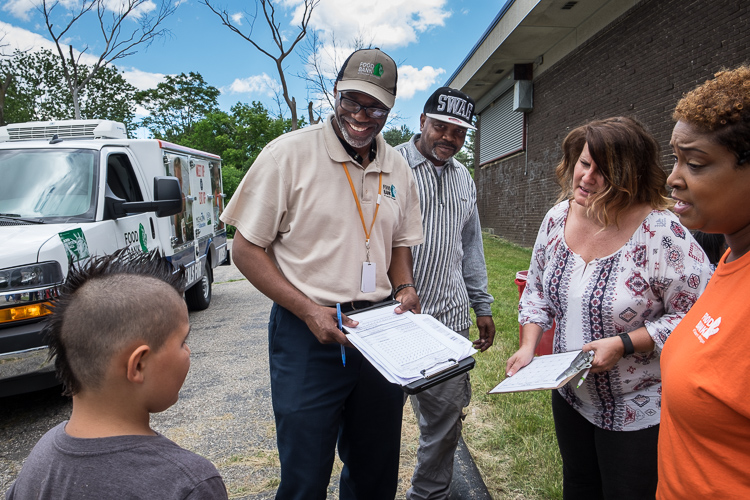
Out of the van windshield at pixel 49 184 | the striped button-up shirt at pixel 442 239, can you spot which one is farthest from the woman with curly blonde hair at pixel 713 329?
the van windshield at pixel 49 184

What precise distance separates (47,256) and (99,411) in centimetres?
315

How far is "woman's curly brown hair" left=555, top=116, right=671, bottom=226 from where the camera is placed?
77.4 inches

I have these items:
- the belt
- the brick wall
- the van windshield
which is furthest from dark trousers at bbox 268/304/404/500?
the brick wall

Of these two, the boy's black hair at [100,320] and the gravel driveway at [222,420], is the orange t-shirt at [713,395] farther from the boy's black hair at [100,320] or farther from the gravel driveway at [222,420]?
the gravel driveway at [222,420]

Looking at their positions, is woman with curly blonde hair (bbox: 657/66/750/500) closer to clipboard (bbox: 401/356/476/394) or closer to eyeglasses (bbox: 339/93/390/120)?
clipboard (bbox: 401/356/476/394)

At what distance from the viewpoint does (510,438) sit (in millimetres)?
3518

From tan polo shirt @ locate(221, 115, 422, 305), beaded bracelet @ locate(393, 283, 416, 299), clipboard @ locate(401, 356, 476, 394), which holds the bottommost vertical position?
clipboard @ locate(401, 356, 476, 394)

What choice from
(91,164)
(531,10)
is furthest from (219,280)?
(531,10)

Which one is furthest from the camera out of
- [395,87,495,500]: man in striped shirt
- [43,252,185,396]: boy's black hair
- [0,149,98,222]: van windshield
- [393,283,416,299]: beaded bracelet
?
[0,149,98,222]: van windshield

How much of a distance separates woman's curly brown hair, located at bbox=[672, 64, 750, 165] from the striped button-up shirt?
5.43ft

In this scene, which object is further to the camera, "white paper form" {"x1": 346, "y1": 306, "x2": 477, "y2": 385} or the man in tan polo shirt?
the man in tan polo shirt

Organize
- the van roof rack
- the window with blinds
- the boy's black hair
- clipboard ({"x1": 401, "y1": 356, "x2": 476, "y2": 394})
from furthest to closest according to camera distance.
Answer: the window with blinds < the van roof rack < clipboard ({"x1": 401, "y1": 356, "x2": 476, "y2": 394}) < the boy's black hair

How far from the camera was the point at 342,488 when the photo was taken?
92.3 inches

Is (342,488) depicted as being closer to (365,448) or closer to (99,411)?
(365,448)
